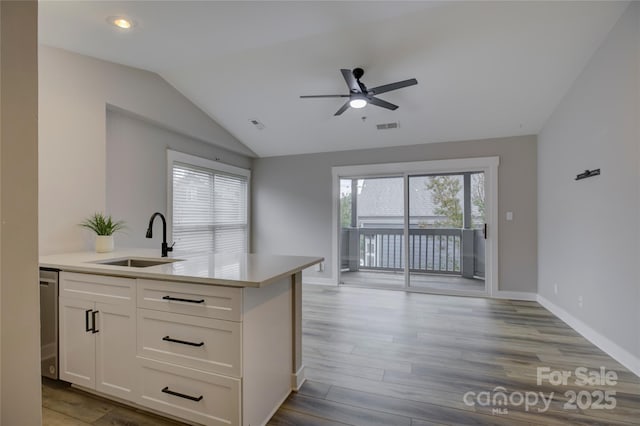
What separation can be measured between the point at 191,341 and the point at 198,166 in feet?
11.2

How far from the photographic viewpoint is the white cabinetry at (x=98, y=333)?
1833mm

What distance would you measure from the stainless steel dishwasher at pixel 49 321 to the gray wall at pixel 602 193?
4247mm

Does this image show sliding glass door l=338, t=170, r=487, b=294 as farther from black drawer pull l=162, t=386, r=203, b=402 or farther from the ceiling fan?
black drawer pull l=162, t=386, r=203, b=402

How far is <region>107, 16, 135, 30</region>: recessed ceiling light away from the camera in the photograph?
2.28m

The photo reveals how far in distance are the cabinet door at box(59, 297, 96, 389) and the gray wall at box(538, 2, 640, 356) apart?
3.92 m

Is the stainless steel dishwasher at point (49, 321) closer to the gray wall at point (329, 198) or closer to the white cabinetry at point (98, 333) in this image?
the white cabinetry at point (98, 333)

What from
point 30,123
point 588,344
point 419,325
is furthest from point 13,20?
point 588,344

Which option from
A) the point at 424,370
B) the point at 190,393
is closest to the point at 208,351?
the point at 190,393

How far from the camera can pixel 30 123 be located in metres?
0.73

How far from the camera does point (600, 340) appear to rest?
9.28ft

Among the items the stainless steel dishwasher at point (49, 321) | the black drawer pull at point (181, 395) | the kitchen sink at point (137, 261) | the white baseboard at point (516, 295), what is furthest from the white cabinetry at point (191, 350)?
the white baseboard at point (516, 295)

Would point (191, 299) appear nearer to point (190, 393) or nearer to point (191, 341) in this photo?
point (191, 341)

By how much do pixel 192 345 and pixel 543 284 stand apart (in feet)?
14.9

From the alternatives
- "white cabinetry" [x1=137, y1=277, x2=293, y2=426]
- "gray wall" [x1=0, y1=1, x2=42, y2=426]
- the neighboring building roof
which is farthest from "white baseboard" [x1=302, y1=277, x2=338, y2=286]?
"gray wall" [x1=0, y1=1, x2=42, y2=426]
